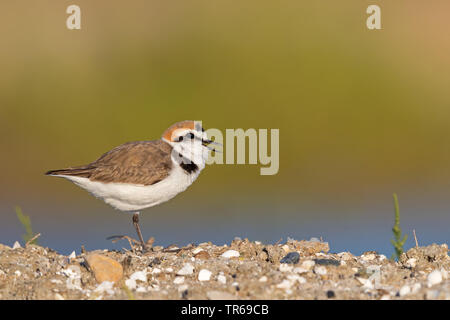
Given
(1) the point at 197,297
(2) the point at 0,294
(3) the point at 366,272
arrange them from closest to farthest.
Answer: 1. (1) the point at 197,297
2. (2) the point at 0,294
3. (3) the point at 366,272

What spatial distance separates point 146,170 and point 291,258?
89.2 inches

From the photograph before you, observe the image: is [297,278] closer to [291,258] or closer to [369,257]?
[291,258]

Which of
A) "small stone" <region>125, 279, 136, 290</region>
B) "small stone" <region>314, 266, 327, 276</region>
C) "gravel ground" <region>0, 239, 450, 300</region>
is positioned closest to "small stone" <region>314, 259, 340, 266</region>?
"gravel ground" <region>0, 239, 450, 300</region>

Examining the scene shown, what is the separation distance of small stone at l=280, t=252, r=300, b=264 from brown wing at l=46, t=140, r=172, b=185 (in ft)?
6.40

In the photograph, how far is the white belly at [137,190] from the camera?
8.02 m

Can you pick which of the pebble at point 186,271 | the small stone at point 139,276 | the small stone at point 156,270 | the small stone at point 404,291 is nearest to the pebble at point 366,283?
the small stone at point 404,291


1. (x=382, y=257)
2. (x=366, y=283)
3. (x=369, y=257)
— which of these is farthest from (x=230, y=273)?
(x=382, y=257)

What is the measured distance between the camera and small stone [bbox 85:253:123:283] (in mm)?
6727

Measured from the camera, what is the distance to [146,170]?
8.14m

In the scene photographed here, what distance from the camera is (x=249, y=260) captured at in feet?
24.8

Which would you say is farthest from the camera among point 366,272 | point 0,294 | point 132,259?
point 132,259
